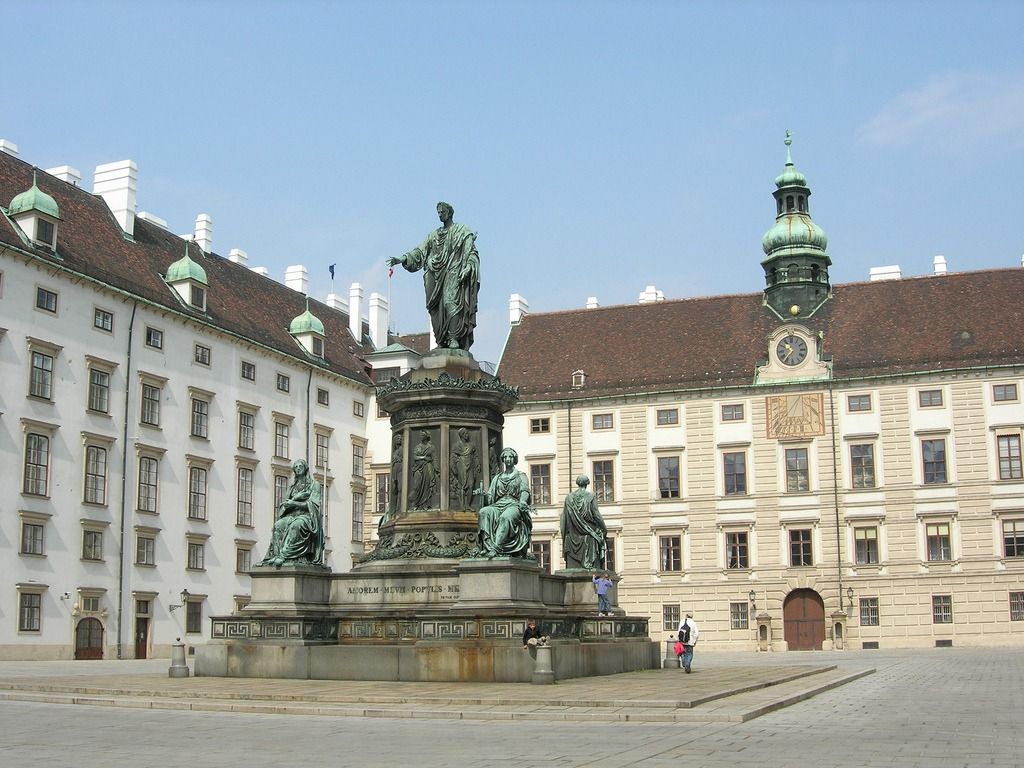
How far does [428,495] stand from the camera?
22.9m

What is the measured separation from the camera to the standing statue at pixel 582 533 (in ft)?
85.9

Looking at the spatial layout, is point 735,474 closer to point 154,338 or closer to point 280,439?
point 280,439

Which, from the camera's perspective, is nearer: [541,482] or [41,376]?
[41,376]

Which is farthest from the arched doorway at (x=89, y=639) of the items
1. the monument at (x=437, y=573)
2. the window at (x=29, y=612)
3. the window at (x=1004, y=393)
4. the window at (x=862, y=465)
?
the window at (x=1004, y=393)

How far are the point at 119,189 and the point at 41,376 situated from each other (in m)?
13.7

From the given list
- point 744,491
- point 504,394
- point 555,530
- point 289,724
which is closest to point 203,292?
point 555,530

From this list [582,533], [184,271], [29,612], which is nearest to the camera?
[582,533]

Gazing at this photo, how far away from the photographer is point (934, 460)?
59.3m

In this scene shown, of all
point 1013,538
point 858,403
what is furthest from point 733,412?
point 1013,538

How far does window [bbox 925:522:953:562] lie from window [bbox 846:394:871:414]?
20.5 ft

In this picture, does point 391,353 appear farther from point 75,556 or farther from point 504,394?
point 504,394

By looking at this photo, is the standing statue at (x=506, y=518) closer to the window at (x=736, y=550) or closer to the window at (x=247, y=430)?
the window at (x=247, y=430)

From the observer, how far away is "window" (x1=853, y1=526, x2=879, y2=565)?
59.6 meters

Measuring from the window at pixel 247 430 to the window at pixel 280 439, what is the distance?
1667mm
